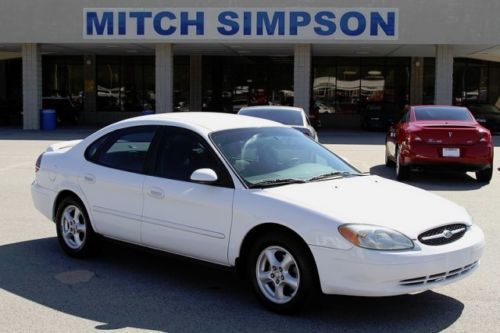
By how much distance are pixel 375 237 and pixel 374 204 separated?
439mm

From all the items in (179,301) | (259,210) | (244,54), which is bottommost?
(179,301)

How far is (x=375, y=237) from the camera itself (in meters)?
4.64

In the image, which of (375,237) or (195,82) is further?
(195,82)

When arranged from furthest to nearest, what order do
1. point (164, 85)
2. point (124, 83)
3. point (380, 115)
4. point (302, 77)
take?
point (124, 83), point (380, 115), point (164, 85), point (302, 77)

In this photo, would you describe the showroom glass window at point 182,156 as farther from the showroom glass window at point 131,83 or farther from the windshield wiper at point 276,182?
the showroom glass window at point 131,83

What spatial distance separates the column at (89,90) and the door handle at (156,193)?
30.5m

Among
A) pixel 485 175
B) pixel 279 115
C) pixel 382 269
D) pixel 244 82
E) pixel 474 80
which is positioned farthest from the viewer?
pixel 244 82

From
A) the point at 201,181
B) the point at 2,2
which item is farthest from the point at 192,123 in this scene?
the point at 2,2

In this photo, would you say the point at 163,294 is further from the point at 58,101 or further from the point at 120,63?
the point at 120,63

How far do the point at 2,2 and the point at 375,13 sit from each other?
1500 cm

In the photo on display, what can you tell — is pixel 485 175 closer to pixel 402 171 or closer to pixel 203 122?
pixel 402 171

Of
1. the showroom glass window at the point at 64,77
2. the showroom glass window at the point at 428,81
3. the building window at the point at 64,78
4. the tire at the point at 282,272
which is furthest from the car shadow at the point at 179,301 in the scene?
the showroom glass window at the point at 64,77

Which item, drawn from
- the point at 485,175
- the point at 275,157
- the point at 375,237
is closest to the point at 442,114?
the point at 485,175

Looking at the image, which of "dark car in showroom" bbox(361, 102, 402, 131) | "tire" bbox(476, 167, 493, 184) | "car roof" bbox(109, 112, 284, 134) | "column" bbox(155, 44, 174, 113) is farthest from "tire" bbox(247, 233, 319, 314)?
"dark car in showroom" bbox(361, 102, 402, 131)
